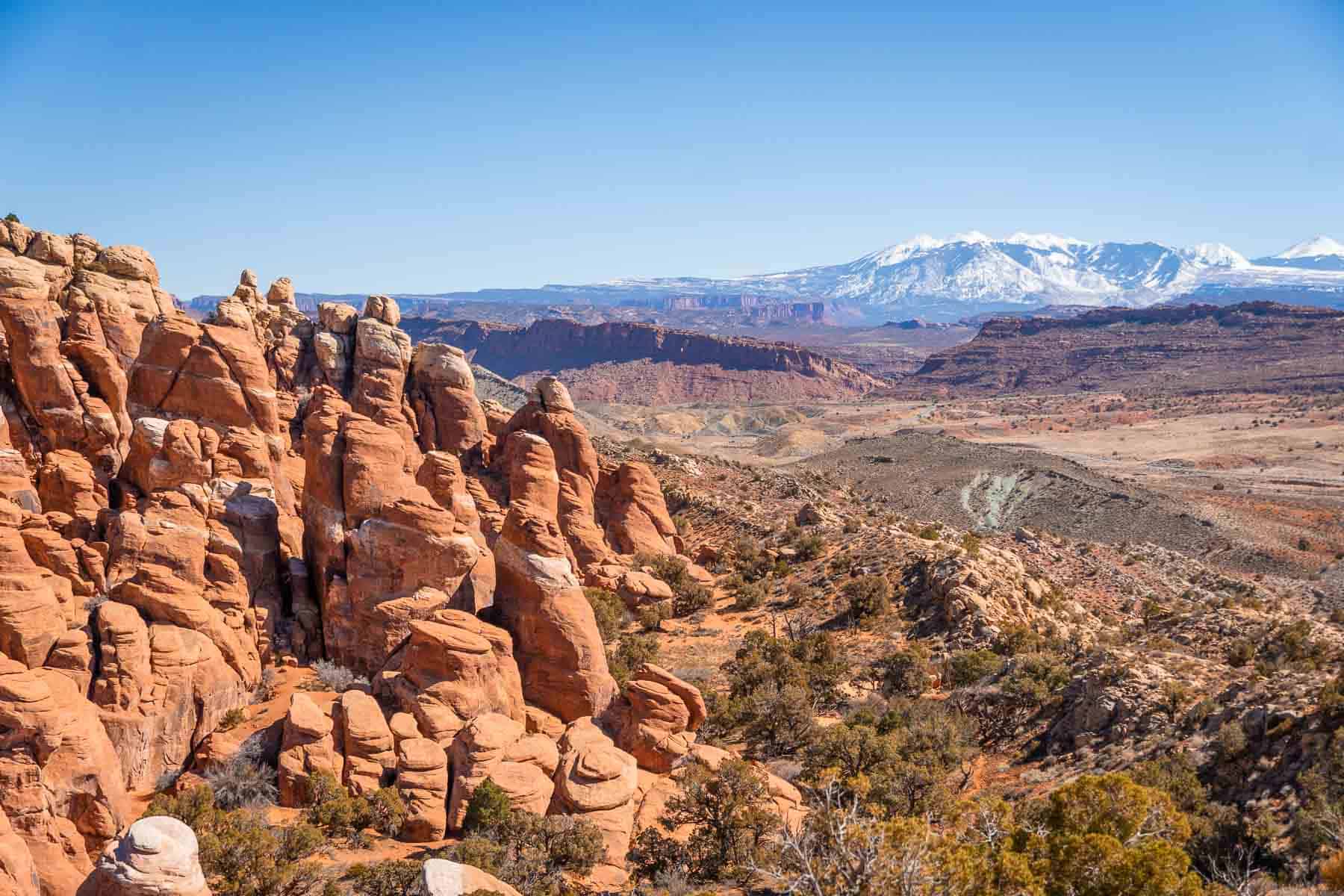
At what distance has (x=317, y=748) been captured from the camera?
18.3 metres

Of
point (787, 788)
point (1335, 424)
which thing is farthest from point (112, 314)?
point (1335, 424)

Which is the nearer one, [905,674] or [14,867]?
[14,867]

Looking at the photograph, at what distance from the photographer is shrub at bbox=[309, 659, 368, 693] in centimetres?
2233

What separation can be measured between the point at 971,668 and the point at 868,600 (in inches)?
268

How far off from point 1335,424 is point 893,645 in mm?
122849

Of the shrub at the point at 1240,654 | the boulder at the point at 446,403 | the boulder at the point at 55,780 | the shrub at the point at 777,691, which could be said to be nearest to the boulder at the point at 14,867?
the boulder at the point at 55,780

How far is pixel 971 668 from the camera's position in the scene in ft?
90.7

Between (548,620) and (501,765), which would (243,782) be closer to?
(501,765)

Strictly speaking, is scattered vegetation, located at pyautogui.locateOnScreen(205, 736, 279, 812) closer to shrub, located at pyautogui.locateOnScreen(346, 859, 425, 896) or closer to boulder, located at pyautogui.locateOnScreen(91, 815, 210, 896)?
shrub, located at pyautogui.locateOnScreen(346, 859, 425, 896)

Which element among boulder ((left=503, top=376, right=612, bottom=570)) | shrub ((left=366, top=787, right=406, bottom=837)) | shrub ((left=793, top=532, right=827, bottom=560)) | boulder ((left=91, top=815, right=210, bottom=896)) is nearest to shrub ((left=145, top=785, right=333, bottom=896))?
shrub ((left=366, top=787, right=406, bottom=837))

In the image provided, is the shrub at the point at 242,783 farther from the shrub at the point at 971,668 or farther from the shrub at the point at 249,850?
the shrub at the point at 971,668

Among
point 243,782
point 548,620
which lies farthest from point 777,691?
point 243,782

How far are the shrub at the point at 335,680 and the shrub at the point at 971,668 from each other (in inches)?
729

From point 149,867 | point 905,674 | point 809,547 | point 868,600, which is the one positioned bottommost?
point 905,674
